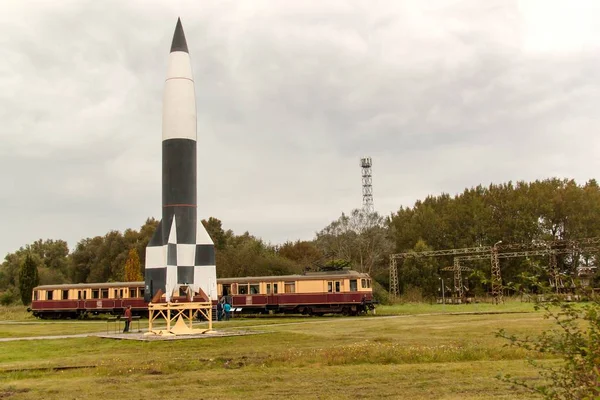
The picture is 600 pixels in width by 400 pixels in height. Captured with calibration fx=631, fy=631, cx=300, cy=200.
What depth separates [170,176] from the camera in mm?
27109

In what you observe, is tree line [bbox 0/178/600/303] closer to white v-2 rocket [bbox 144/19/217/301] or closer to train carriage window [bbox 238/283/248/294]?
train carriage window [bbox 238/283/248/294]

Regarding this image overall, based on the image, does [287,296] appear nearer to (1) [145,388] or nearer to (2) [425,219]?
(1) [145,388]

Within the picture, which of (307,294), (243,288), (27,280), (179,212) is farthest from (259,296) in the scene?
(27,280)

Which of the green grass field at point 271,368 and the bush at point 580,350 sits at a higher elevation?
the bush at point 580,350

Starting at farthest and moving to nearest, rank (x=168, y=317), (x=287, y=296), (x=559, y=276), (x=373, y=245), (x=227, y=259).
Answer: (x=373, y=245) → (x=227, y=259) → (x=287, y=296) → (x=168, y=317) → (x=559, y=276)

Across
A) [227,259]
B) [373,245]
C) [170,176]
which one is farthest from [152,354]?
[373,245]

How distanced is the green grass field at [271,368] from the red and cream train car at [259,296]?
Result: 50.0ft

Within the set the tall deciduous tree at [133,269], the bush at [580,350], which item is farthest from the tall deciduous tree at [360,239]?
the bush at [580,350]

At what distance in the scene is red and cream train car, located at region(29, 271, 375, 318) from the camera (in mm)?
37562

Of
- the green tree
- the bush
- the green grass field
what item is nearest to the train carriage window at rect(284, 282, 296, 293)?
the green grass field

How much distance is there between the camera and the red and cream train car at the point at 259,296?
3756cm

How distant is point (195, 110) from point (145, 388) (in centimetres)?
1773

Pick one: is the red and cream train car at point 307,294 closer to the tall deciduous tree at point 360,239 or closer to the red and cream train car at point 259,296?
the red and cream train car at point 259,296

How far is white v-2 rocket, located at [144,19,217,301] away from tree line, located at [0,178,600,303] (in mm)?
31337
